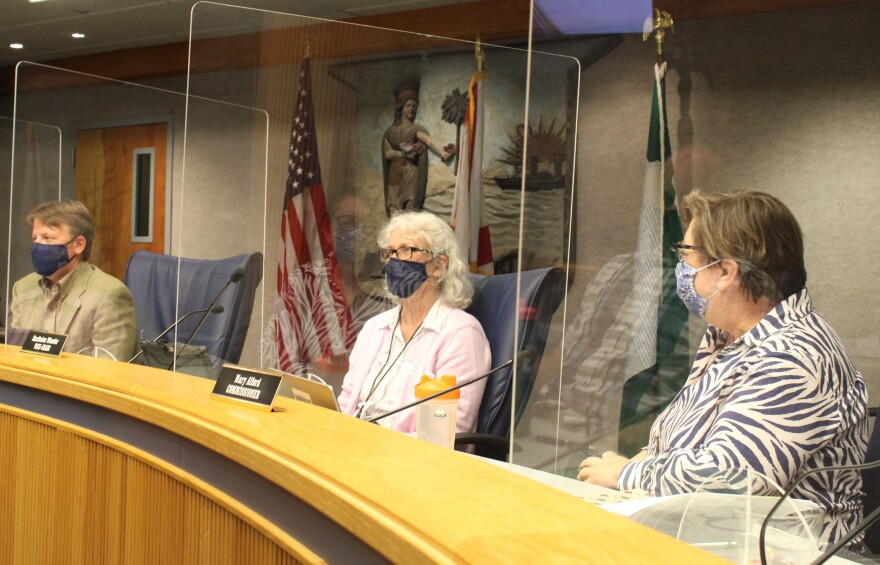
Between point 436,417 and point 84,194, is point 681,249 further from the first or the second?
point 84,194

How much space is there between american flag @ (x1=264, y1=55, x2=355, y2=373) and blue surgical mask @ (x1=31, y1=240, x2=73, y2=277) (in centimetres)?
117

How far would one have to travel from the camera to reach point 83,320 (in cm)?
278

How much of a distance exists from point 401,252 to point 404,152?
0.25m

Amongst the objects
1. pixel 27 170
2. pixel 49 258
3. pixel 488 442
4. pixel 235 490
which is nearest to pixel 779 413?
pixel 235 490

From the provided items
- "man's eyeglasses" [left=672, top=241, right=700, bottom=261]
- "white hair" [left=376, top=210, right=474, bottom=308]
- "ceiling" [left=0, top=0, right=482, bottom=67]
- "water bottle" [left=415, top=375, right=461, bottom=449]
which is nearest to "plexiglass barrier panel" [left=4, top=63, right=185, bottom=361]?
"white hair" [left=376, top=210, right=474, bottom=308]

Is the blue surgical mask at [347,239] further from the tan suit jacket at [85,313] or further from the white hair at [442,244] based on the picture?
the tan suit jacket at [85,313]

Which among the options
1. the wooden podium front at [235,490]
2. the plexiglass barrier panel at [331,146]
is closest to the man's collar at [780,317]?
the wooden podium front at [235,490]

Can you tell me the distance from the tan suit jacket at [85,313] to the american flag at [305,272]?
2.39ft

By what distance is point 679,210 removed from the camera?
1.32 meters

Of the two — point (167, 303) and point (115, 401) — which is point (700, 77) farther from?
point (167, 303)

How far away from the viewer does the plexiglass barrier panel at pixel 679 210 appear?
1.24 metres

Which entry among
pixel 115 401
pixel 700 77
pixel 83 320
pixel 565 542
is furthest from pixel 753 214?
pixel 83 320

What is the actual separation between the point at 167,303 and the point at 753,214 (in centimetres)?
181

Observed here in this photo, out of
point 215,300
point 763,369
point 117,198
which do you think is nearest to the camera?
point 763,369
